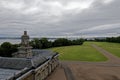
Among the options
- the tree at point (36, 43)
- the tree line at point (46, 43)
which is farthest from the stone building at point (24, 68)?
the tree line at point (46, 43)

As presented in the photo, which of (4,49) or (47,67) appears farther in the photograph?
(4,49)

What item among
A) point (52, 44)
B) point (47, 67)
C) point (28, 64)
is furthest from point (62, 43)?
point (28, 64)

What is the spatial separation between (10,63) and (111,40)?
149180 millimetres

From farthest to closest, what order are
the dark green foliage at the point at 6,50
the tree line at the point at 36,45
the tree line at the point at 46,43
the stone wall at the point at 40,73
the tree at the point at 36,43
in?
the tree line at the point at 46,43, the tree at the point at 36,43, the tree line at the point at 36,45, the dark green foliage at the point at 6,50, the stone wall at the point at 40,73

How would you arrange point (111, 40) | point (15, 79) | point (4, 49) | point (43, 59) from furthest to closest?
point (111, 40) < point (4, 49) < point (43, 59) < point (15, 79)

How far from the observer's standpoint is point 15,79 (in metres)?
27.0

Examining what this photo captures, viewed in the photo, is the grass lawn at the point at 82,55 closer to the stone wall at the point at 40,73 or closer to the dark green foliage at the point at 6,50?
the dark green foliage at the point at 6,50

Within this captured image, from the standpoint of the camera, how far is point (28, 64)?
35969mm

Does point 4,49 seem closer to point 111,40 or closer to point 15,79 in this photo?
point 15,79

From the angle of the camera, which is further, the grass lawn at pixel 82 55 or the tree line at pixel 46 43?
the tree line at pixel 46 43

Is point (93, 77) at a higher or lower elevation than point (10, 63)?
lower

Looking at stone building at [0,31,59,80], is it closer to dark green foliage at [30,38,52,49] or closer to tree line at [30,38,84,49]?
dark green foliage at [30,38,52,49]

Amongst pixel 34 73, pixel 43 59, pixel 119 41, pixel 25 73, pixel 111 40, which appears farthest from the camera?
pixel 111 40

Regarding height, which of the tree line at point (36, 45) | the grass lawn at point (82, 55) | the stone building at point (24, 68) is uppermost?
the tree line at point (36, 45)
